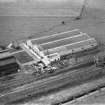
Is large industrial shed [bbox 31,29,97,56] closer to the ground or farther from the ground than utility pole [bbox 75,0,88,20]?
closer to the ground

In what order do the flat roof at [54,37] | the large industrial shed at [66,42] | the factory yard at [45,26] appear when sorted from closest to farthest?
the large industrial shed at [66,42] < the flat roof at [54,37] < the factory yard at [45,26]

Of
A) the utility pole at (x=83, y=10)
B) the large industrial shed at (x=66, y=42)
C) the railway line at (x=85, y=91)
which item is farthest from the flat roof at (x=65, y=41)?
the railway line at (x=85, y=91)

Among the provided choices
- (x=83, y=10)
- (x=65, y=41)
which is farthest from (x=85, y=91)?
(x=83, y=10)

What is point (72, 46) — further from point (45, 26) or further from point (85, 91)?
point (85, 91)

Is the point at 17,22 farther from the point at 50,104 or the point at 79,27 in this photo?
the point at 50,104

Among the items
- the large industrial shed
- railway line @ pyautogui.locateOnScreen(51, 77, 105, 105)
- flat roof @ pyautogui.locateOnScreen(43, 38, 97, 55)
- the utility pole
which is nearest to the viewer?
railway line @ pyautogui.locateOnScreen(51, 77, 105, 105)

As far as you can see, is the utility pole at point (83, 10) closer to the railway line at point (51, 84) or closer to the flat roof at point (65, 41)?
the flat roof at point (65, 41)

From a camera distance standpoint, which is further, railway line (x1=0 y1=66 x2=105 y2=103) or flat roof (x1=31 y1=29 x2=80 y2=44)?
flat roof (x1=31 y1=29 x2=80 y2=44)

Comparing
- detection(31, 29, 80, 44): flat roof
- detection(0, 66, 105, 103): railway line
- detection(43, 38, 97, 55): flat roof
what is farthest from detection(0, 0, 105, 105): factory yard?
detection(0, 66, 105, 103): railway line

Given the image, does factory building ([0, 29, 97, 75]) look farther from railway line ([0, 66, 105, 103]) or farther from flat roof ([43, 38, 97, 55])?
railway line ([0, 66, 105, 103])
